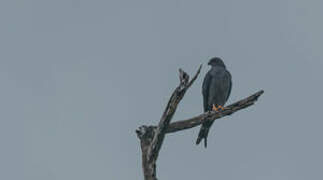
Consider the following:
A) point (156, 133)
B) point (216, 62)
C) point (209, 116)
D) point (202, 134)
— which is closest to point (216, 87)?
point (216, 62)

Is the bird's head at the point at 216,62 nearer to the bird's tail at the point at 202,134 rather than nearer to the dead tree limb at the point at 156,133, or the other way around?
the bird's tail at the point at 202,134

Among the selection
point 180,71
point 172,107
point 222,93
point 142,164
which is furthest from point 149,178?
point 222,93

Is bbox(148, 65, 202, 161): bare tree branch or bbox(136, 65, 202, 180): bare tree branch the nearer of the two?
bbox(136, 65, 202, 180): bare tree branch

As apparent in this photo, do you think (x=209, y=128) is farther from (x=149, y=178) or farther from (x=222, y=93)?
(x=149, y=178)

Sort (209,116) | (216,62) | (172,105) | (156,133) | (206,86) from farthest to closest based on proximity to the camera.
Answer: (216,62) < (206,86) < (209,116) < (156,133) < (172,105)

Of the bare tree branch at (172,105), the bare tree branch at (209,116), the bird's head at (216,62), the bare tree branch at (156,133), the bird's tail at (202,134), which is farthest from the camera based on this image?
the bird's head at (216,62)

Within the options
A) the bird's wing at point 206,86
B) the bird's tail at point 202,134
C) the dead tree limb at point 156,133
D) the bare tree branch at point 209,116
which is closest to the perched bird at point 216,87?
the bird's wing at point 206,86

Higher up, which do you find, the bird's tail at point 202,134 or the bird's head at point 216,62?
the bird's head at point 216,62

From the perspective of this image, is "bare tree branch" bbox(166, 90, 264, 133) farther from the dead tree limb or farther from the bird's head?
the bird's head

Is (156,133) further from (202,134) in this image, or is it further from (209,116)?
(202,134)

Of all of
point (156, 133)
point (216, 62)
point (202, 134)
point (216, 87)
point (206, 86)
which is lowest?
point (156, 133)

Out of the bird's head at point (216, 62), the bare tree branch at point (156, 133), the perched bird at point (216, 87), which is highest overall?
the bird's head at point (216, 62)

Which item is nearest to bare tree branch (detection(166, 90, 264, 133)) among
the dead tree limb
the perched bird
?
the dead tree limb

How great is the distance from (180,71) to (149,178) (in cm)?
161
